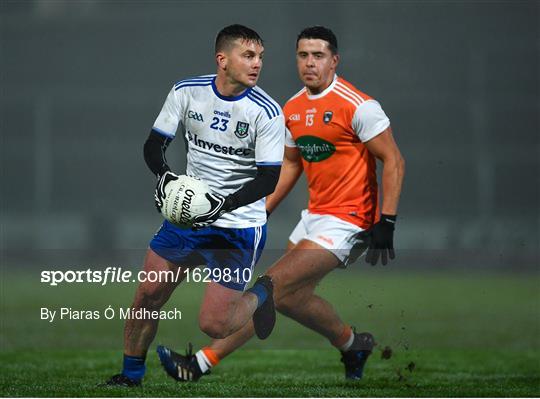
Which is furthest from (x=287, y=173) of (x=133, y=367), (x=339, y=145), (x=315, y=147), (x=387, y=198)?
(x=133, y=367)

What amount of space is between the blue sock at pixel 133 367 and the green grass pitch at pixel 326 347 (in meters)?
0.12

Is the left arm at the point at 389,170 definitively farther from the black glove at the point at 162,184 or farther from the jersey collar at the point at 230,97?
the black glove at the point at 162,184

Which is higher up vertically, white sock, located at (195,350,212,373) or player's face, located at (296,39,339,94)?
player's face, located at (296,39,339,94)

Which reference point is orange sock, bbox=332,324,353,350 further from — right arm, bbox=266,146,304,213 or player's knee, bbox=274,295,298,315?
right arm, bbox=266,146,304,213

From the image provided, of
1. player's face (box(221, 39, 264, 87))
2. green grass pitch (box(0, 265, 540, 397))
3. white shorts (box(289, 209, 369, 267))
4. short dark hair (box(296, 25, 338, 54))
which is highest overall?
short dark hair (box(296, 25, 338, 54))

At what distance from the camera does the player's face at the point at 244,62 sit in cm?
729

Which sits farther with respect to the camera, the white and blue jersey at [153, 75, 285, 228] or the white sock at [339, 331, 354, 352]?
the white sock at [339, 331, 354, 352]

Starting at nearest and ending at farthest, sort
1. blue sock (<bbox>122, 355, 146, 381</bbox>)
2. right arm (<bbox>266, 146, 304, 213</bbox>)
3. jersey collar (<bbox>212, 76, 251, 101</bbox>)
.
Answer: jersey collar (<bbox>212, 76, 251, 101</bbox>) < blue sock (<bbox>122, 355, 146, 381</bbox>) < right arm (<bbox>266, 146, 304, 213</bbox>)

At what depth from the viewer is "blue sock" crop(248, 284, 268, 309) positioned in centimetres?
791

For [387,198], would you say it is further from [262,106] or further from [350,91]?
[262,106]

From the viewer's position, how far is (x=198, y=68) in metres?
19.1

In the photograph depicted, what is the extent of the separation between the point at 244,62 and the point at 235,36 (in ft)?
0.62

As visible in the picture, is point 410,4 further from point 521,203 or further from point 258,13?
point 521,203

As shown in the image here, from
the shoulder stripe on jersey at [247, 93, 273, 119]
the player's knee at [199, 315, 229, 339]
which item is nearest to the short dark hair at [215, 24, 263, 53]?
the shoulder stripe on jersey at [247, 93, 273, 119]
